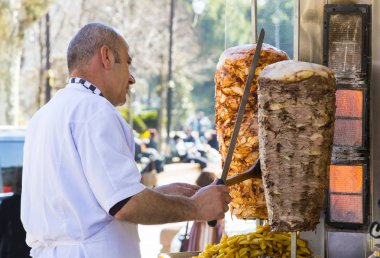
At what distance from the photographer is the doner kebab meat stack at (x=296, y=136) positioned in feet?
10.6

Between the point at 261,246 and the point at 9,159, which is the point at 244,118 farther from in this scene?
the point at 9,159

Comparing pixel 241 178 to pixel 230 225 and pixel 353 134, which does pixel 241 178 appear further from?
pixel 230 225

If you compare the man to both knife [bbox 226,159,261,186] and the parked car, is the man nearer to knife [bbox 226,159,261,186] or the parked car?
knife [bbox 226,159,261,186]

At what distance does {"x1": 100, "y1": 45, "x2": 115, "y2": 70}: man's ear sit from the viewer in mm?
3371

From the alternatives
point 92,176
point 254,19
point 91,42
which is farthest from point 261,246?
point 91,42

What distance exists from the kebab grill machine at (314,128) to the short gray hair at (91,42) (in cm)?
62

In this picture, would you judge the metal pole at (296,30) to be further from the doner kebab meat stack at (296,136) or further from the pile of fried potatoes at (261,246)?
the pile of fried potatoes at (261,246)

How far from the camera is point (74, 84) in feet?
11.0

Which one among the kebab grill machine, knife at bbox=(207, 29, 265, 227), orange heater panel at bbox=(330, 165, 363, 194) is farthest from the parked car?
knife at bbox=(207, 29, 265, 227)

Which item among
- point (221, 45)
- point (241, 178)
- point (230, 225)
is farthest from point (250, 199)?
point (221, 45)

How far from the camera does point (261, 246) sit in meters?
4.07

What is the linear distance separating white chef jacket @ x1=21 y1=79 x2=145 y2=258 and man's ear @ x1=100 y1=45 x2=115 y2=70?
14 cm

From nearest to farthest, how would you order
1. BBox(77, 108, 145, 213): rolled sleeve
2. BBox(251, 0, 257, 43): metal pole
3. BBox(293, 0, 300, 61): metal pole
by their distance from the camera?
1. BBox(77, 108, 145, 213): rolled sleeve
2. BBox(293, 0, 300, 61): metal pole
3. BBox(251, 0, 257, 43): metal pole

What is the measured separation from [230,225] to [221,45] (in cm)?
3736
